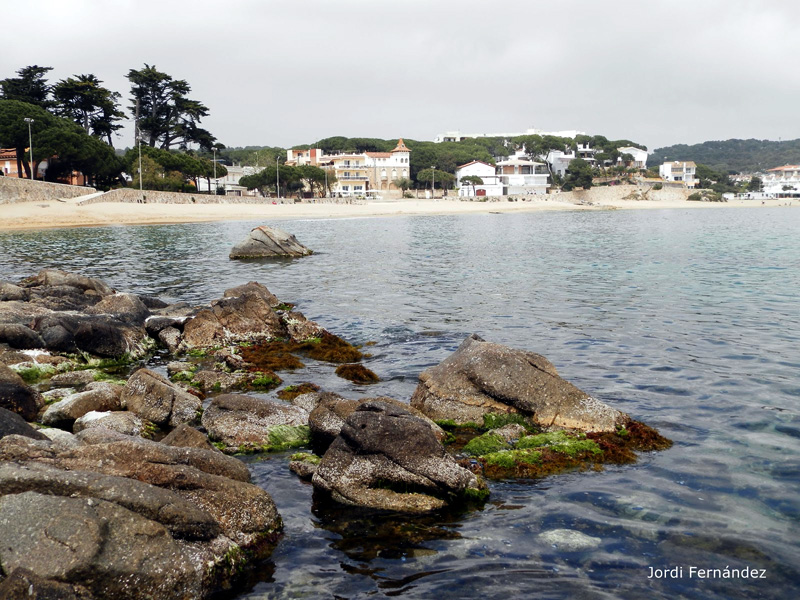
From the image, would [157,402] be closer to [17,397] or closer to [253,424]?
[253,424]

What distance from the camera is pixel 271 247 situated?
4209 centimetres

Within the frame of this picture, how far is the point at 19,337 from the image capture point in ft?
50.0

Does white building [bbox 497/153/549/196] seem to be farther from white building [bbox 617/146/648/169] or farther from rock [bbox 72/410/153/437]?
rock [bbox 72/410/153/437]

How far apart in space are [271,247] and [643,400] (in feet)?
106

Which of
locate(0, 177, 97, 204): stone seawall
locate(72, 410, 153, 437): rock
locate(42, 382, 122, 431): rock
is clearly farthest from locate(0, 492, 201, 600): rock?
locate(0, 177, 97, 204): stone seawall

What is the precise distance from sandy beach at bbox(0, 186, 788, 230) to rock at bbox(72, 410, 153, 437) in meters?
61.5

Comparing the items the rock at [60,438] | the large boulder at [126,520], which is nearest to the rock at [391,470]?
the large boulder at [126,520]

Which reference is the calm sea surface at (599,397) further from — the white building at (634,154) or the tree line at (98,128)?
the white building at (634,154)

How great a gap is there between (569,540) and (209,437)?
5.97 metres

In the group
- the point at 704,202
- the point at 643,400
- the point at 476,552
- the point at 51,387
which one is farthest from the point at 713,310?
the point at 704,202

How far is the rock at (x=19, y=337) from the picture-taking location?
597 inches

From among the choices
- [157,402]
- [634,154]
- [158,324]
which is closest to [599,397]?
[157,402]

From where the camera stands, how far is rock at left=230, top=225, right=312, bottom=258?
41.8 meters

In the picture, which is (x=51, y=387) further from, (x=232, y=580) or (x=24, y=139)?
(x=24, y=139)
